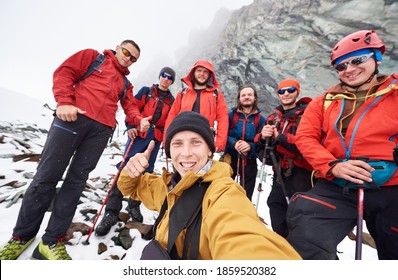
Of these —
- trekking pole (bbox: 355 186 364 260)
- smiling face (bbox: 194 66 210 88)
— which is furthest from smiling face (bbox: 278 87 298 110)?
trekking pole (bbox: 355 186 364 260)

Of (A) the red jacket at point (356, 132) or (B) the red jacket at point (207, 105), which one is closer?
(A) the red jacket at point (356, 132)

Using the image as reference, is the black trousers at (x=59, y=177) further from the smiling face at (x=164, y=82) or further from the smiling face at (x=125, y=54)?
the smiling face at (x=164, y=82)

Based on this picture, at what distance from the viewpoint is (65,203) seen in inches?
117

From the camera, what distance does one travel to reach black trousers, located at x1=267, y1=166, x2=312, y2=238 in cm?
355

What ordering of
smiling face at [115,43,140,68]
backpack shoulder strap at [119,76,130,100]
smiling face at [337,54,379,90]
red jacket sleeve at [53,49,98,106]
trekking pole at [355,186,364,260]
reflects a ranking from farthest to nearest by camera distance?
backpack shoulder strap at [119,76,130,100], smiling face at [115,43,140,68], red jacket sleeve at [53,49,98,106], smiling face at [337,54,379,90], trekking pole at [355,186,364,260]

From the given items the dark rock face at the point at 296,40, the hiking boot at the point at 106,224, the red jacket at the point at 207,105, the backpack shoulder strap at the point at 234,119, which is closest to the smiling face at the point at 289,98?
the backpack shoulder strap at the point at 234,119

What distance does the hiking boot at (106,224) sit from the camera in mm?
3632

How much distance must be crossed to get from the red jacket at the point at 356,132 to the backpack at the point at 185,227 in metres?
1.78

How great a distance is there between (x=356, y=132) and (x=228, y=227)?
7.15 ft

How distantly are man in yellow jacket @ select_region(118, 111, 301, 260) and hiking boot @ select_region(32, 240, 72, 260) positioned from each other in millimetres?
1558

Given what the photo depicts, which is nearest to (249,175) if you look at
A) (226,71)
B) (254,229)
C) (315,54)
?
(254,229)

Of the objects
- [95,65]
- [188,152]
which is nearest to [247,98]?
[188,152]

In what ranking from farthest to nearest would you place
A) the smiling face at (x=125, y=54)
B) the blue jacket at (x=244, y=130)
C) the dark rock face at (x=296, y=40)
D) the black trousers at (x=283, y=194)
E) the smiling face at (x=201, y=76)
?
the dark rock face at (x=296, y=40)
the blue jacket at (x=244, y=130)
the smiling face at (x=201, y=76)
the smiling face at (x=125, y=54)
the black trousers at (x=283, y=194)

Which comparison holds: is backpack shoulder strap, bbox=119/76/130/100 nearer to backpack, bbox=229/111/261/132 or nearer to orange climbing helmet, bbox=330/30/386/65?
backpack, bbox=229/111/261/132
